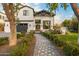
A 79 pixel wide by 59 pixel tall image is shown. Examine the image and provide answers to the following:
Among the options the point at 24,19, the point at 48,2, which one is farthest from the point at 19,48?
the point at 48,2

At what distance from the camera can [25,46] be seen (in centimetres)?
322

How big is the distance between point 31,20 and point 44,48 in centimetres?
37

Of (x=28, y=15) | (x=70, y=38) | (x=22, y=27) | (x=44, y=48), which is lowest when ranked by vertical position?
(x=44, y=48)

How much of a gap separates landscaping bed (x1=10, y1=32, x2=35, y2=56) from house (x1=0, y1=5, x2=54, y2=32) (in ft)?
0.30

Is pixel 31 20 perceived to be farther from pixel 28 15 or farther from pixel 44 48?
pixel 44 48

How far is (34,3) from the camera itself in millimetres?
3285

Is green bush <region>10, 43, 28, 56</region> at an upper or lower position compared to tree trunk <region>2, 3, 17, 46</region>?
lower

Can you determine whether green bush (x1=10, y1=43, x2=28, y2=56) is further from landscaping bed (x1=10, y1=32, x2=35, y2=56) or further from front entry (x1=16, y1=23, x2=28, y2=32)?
front entry (x1=16, y1=23, x2=28, y2=32)

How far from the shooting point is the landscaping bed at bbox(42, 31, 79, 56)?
10.3 ft

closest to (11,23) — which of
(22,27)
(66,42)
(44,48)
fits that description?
(22,27)

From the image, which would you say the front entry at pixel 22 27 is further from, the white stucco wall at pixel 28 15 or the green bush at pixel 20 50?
the green bush at pixel 20 50

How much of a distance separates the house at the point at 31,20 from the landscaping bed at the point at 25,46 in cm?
9

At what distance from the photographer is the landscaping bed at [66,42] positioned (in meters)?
3.15

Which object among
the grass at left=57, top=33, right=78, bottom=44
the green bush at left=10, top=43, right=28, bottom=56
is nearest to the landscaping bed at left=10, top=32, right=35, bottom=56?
the green bush at left=10, top=43, right=28, bottom=56
